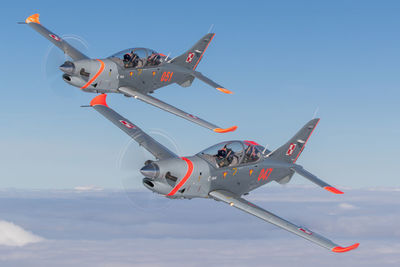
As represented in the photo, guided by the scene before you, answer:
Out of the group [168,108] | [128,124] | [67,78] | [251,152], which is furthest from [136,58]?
[251,152]

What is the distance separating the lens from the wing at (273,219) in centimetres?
2385

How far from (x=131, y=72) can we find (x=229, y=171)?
1051 cm

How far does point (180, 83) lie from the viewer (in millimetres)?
38688

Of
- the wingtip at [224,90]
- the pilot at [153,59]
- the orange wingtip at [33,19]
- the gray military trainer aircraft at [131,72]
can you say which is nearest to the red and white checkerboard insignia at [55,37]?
the gray military trainer aircraft at [131,72]

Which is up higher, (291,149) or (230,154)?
(291,149)

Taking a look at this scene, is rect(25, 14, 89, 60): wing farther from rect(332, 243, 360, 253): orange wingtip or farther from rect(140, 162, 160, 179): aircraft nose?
rect(332, 243, 360, 253): orange wingtip

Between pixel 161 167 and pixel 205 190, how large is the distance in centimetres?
261

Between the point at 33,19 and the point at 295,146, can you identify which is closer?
the point at 295,146

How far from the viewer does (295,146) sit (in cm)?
3098

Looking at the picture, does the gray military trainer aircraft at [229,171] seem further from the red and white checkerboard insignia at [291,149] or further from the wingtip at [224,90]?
the wingtip at [224,90]

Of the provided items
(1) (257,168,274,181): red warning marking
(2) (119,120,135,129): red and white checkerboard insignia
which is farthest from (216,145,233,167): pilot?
(2) (119,120,135,129): red and white checkerboard insignia

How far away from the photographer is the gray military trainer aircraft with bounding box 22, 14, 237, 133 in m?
32.6

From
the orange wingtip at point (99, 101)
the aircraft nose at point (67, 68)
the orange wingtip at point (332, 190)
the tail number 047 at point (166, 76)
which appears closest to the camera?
the orange wingtip at point (332, 190)

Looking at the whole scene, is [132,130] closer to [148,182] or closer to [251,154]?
[148,182]
